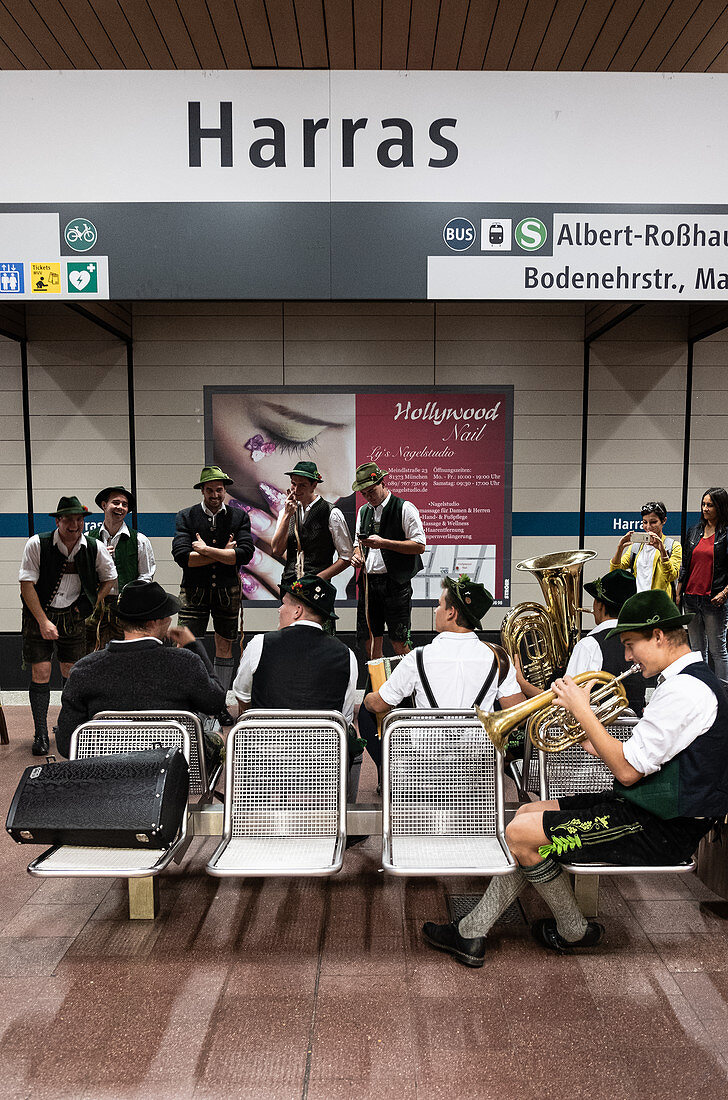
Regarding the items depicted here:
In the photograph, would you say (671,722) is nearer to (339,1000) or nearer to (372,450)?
(339,1000)

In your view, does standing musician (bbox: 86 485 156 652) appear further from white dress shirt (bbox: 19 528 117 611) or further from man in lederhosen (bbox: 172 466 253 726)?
man in lederhosen (bbox: 172 466 253 726)

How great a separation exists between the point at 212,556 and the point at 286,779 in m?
2.49

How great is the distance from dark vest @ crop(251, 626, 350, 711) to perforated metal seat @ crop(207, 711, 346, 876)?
25 cm

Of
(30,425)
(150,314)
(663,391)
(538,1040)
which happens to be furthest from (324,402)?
(538,1040)

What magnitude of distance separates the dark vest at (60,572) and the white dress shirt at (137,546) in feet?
0.83

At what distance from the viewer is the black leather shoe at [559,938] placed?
2564 millimetres

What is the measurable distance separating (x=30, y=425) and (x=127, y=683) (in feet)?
14.7

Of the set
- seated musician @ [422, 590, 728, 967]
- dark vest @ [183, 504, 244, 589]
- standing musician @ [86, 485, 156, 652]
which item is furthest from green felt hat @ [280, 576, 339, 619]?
standing musician @ [86, 485, 156, 652]

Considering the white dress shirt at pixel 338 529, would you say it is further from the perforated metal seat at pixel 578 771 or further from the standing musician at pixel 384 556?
the perforated metal seat at pixel 578 771

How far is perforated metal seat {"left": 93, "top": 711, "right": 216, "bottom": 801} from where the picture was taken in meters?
2.78

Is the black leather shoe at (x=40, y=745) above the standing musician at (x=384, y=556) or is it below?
below

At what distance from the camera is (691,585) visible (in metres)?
5.75

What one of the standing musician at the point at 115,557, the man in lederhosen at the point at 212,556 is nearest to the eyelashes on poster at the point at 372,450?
the standing musician at the point at 115,557

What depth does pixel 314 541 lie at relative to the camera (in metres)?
5.00
